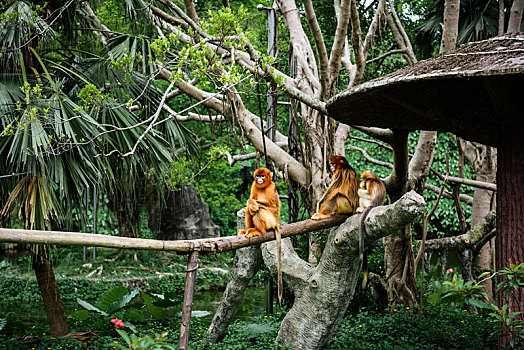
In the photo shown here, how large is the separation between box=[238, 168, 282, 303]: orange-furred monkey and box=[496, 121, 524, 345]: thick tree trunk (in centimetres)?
187

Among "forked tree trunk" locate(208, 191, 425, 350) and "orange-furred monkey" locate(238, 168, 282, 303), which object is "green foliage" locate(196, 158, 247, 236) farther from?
"orange-furred monkey" locate(238, 168, 282, 303)

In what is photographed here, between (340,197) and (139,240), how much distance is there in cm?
197

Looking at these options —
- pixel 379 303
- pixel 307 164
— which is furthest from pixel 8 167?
pixel 379 303

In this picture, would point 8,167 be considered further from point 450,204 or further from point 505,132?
point 450,204

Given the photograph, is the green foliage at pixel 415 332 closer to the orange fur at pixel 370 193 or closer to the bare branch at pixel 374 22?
the orange fur at pixel 370 193

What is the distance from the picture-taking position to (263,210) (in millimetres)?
3867

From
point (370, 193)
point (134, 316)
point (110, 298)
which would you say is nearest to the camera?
point (370, 193)

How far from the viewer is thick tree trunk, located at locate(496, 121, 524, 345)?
380 centimetres

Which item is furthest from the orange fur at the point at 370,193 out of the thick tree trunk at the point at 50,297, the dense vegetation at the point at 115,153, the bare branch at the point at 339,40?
the thick tree trunk at the point at 50,297

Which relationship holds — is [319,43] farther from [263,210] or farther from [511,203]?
[511,203]

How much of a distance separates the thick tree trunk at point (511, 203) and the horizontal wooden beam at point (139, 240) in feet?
4.64

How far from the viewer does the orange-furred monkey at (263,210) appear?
3.84 meters

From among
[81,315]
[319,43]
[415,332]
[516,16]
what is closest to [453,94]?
[319,43]

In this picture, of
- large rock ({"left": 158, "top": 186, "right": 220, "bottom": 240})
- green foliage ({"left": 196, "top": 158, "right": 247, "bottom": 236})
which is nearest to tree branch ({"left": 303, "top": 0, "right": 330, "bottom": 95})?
green foliage ({"left": 196, "top": 158, "right": 247, "bottom": 236})
